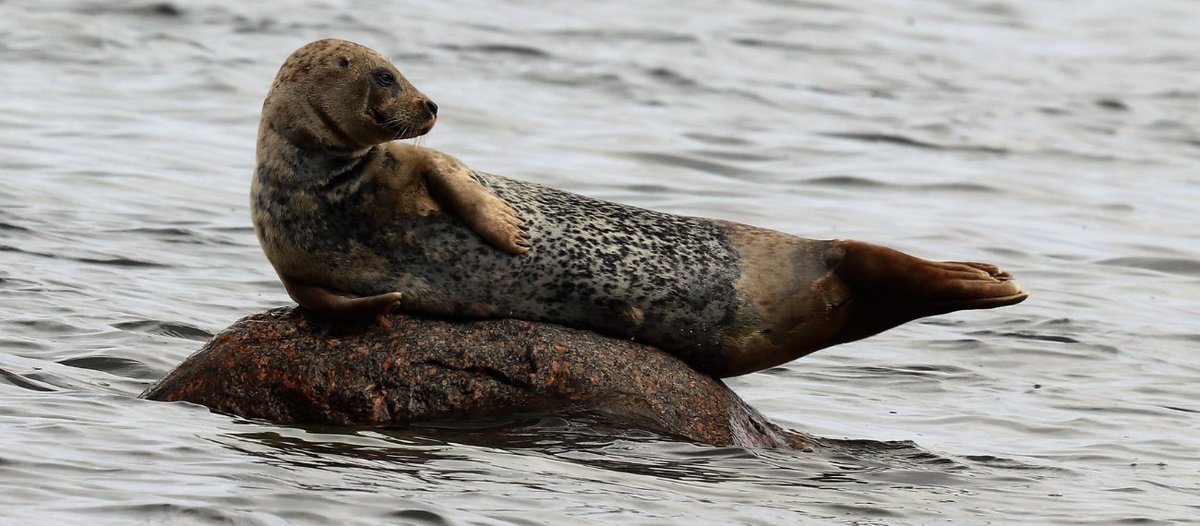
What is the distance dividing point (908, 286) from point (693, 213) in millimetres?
6204

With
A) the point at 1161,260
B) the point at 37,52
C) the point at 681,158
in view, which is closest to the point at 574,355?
the point at 1161,260

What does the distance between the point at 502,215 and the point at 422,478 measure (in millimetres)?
1230

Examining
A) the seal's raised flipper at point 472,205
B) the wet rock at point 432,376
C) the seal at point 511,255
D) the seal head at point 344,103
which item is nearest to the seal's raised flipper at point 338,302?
the seal at point 511,255

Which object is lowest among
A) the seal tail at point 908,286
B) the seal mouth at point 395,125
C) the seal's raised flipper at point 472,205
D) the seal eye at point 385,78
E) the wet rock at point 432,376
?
the wet rock at point 432,376

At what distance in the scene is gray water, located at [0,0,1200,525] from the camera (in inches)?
251

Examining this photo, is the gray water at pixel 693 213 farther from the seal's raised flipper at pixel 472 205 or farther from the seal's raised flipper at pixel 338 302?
the seal's raised flipper at pixel 472 205

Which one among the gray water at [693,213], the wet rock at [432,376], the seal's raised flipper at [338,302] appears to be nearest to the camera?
the gray water at [693,213]

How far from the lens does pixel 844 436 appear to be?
8.21 meters

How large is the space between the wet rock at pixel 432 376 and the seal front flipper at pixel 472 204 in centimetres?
35

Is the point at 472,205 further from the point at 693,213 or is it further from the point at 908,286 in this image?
the point at 693,213

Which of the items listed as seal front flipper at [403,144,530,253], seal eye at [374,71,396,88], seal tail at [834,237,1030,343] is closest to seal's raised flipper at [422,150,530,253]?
seal front flipper at [403,144,530,253]

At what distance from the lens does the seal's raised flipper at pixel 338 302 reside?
691 centimetres

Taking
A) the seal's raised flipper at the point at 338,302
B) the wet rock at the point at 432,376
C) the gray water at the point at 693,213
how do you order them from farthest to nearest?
the wet rock at the point at 432,376 → the seal's raised flipper at the point at 338,302 → the gray water at the point at 693,213

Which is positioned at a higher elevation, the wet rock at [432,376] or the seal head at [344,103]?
the seal head at [344,103]
